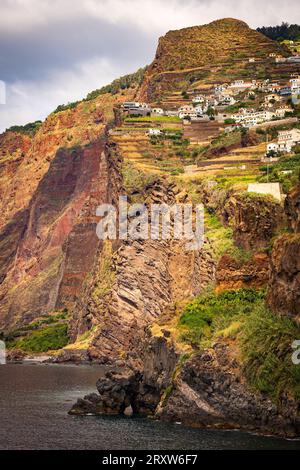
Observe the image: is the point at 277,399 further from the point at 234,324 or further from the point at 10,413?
the point at 10,413

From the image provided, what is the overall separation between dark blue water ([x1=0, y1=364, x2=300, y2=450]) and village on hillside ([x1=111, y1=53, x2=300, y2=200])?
46415mm

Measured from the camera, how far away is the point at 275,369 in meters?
81.2

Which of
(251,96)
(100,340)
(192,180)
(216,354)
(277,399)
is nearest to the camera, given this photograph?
(277,399)

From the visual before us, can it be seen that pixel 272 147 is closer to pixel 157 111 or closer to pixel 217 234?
pixel 217 234

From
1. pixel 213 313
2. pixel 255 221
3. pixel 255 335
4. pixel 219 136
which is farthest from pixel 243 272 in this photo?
pixel 219 136

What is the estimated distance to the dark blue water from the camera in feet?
244

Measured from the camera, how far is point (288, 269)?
85.7m

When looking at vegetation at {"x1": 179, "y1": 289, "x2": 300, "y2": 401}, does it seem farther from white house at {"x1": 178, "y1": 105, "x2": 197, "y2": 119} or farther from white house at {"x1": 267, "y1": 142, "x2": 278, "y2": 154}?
white house at {"x1": 178, "y1": 105, "x2": 197, "y2": 119}

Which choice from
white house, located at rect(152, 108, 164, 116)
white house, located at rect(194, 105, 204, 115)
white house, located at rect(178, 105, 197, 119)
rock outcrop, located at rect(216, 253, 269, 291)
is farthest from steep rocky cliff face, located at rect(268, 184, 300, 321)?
white house, located at rect(152, 108, 164, 116)

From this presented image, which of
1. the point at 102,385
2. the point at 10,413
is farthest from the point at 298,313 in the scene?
the point at 10,413

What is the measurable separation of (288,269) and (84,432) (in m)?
20.8

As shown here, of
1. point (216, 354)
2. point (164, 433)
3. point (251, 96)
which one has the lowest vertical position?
point (164, 433)

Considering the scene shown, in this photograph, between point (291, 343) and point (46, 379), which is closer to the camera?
point (291, 343)

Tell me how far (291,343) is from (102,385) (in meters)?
21.5
